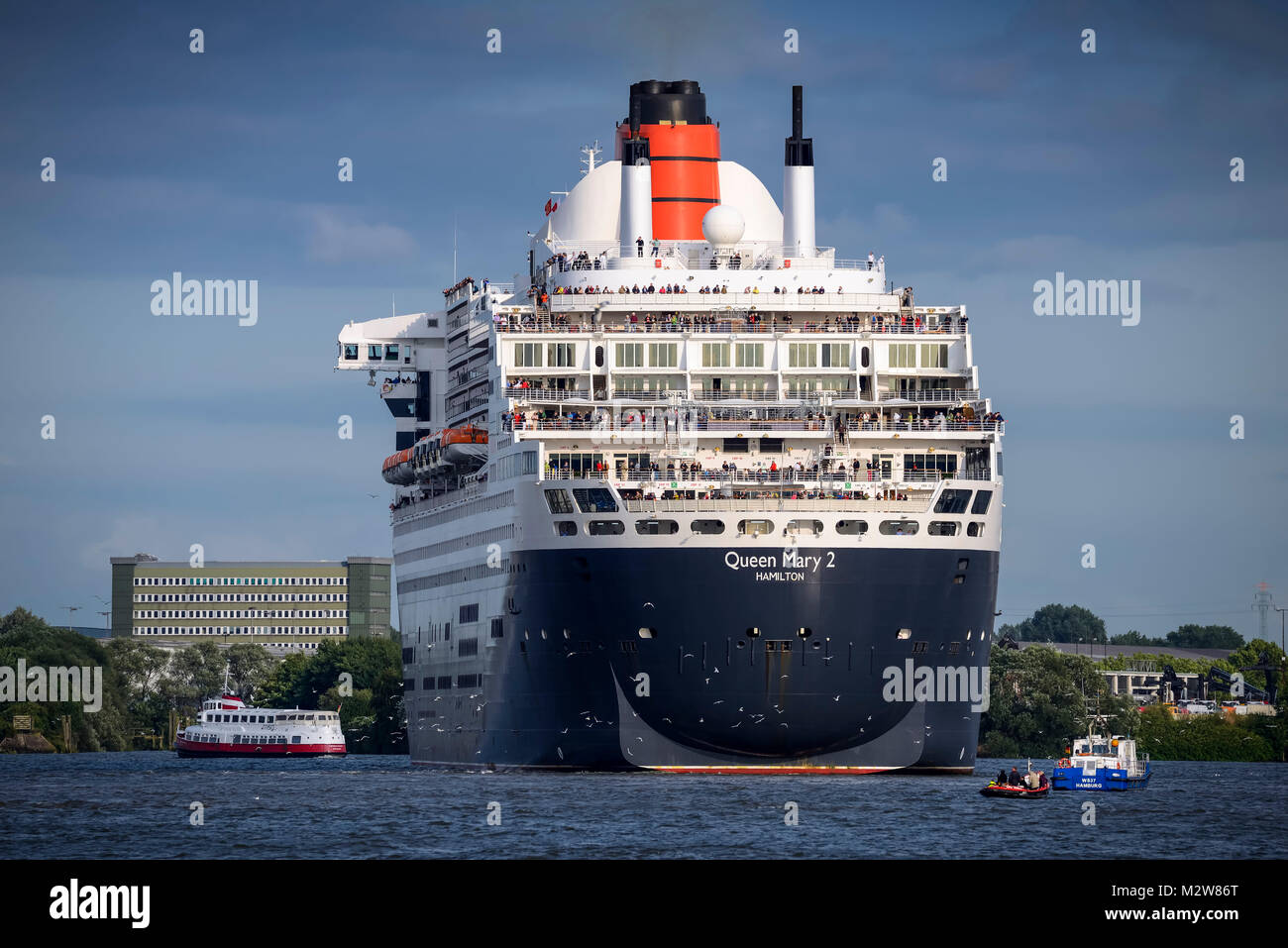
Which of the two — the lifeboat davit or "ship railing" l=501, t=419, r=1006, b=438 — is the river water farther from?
the lifeboat davit

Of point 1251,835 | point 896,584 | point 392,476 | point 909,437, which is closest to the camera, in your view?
point 1251,835

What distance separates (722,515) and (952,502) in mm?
9477

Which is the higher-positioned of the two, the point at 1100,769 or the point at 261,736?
the point at 1100,769

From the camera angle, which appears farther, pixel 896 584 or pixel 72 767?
pixel 72 767

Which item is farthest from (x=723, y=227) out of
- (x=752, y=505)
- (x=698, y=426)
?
(x=752, y=505)

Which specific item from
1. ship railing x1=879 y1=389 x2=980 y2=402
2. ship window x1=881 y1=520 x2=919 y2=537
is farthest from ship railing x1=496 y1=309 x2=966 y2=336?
ship window x1=881 y1=520 x2=919 y2=537

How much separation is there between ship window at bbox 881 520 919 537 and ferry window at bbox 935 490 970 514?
1.16 meters

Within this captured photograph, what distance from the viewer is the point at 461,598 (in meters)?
97.9

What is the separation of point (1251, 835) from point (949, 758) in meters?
17.9

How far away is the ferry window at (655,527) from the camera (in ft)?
263

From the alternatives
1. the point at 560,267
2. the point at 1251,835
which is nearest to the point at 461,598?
the point at 560,267

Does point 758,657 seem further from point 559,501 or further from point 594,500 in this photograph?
point 559,501

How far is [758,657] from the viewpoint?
78750mm
